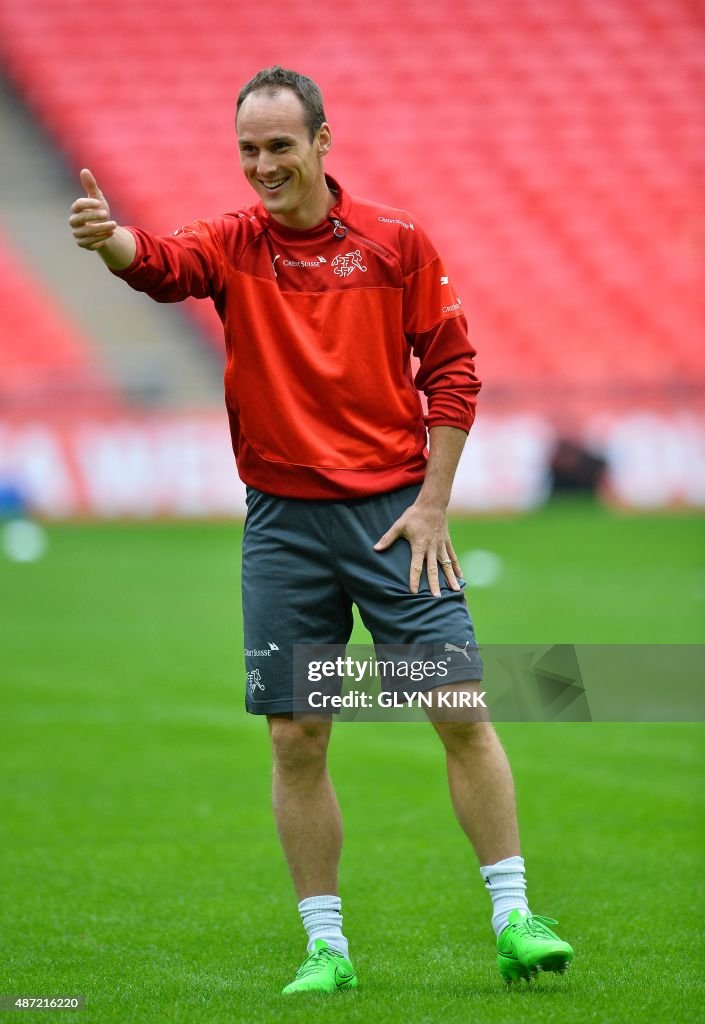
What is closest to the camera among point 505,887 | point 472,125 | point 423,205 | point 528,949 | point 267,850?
point 528,949

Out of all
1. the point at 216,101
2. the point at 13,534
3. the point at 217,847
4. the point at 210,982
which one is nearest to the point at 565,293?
the point at 216,101

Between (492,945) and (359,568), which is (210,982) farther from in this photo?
(359,568)

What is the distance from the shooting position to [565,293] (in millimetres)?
17625

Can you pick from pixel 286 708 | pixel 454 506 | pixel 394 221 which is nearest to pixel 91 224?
pixel 394 221

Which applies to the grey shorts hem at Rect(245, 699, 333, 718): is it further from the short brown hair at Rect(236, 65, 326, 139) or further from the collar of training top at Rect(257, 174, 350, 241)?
the short brown hair at Rect(236, 65, 326, 139)

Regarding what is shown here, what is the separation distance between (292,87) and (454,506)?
12.5 meters

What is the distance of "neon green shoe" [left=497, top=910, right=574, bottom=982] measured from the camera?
10.2 ft

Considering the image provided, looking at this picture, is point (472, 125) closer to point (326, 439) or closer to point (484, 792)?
point (326, 439)

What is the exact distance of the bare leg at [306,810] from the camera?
3410 mm

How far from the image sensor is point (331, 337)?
3.34 m

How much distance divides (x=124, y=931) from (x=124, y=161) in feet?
51.4

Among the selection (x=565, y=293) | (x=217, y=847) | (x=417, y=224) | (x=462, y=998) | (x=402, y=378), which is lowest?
(x=462, y=998)

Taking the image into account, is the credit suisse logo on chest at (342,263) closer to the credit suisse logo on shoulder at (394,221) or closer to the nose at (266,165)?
the credit suisse logo on shoulder at (394,221)

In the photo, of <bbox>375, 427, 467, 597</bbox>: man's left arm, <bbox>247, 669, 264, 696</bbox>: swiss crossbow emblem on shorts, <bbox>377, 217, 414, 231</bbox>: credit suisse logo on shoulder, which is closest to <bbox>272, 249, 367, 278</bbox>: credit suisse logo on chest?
<bbox>377, 217, 414, 231</bbox>: credit suisse logo on shoulder
